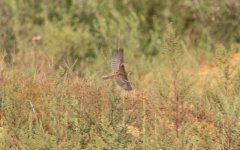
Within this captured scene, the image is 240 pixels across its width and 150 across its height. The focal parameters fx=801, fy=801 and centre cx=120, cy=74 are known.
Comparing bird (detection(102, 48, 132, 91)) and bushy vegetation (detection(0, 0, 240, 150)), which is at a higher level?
bird (detection(102, 48, 132, 91))

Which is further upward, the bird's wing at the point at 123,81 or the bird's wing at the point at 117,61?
the bird's wing at the point at 117,61

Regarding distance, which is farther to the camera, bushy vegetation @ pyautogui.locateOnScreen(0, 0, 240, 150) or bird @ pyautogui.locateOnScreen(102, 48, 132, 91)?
bird @ pyautogui.locateOnScreen(102, 48, 132, 91)

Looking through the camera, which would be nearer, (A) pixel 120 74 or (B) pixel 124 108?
(B) pixel 124 108

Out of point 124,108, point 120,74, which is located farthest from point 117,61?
point 124,108

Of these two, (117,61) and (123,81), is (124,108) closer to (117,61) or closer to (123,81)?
(123,81)

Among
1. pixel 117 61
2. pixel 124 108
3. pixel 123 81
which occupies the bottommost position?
pixel 124 108

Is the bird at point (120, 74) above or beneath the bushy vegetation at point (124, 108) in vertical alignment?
above

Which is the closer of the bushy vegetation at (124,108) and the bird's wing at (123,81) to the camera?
the bushy vegetation at (124,108)

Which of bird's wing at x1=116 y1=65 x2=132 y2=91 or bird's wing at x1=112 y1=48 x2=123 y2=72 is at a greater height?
bird's wing at x1=112 y1=48 x2=123 y2=72

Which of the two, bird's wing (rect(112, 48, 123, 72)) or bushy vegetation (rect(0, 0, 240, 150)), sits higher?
bird's wing (rect(112, 48, 123, 72))

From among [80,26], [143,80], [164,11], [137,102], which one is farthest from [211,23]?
[137,102]

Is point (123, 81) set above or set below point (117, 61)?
below

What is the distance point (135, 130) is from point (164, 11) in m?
4.90

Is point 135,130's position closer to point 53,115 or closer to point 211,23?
point 53,115
